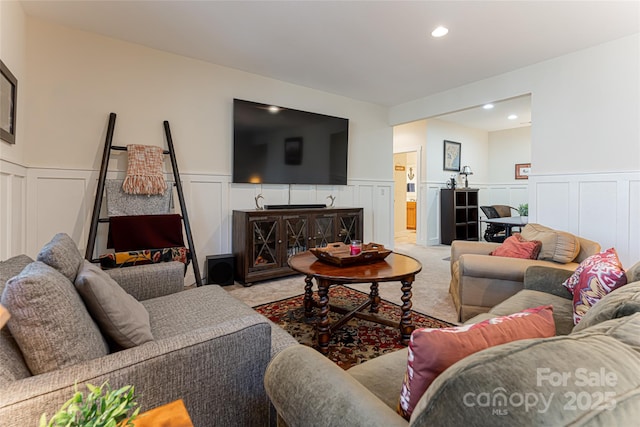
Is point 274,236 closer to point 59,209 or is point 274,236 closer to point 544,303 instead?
point 59,209

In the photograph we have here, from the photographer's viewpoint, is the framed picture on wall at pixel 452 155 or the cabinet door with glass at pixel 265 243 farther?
the framed picture on wall at pixel 452 155

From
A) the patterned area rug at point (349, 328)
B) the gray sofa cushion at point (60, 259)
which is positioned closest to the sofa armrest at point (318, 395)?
the gray sofa cushion at point (60, 259)

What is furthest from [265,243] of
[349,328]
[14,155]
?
[14,155]

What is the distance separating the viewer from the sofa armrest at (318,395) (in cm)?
67

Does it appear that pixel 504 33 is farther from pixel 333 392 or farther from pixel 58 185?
pixel 58 185

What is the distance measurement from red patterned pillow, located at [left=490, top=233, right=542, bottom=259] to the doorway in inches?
186

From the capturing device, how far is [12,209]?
2.26 m

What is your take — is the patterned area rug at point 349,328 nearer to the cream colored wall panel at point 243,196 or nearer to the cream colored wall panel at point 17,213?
the cream colored wall panel at point 243,196

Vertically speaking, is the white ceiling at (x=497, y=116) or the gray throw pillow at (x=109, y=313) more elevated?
the white ceiling at (x=497, y=116)

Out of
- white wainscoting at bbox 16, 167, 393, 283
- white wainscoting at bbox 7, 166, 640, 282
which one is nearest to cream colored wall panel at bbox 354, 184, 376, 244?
white wainscoting at bbox 16, 167, 393, 283

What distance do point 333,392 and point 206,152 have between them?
10.6 feet

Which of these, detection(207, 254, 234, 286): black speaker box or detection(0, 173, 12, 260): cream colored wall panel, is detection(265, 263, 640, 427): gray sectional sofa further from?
detection(207, 254, 234, 286): black speaker box

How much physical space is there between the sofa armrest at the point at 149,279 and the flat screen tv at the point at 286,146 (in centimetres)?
185

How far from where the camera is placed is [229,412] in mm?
1016
